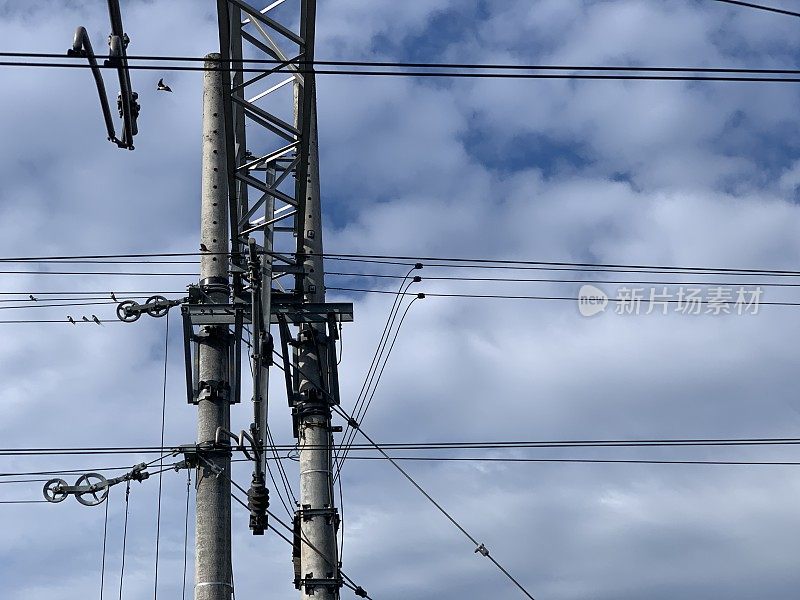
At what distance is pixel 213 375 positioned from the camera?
60.4ft

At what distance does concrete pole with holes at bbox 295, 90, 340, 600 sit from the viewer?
18281 millimetres

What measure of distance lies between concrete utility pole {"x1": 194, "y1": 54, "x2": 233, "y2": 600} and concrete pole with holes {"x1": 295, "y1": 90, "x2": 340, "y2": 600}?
4.44 ft

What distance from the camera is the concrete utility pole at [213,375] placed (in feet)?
56.5

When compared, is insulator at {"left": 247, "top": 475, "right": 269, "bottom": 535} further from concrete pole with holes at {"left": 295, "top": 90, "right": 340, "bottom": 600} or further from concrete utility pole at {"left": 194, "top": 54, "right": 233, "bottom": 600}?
concrete pole with holes at {"left": 295, "top": 90, "right": 340, "bottom": 600}

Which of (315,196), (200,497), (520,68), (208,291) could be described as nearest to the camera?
(520,68)

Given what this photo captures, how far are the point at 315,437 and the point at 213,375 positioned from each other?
1.86 meters

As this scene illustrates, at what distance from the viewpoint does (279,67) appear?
59.6 feet

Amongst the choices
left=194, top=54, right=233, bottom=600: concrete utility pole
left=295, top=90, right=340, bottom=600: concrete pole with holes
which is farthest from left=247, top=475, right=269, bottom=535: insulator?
left=295, top=90, right=340, bottom=600: concrete pole with holes

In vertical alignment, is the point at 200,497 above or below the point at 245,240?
below

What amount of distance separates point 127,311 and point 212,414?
2697 millimetres

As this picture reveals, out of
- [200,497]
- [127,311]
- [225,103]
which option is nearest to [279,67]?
[225,103]

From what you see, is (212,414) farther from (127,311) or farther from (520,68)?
(520,68)

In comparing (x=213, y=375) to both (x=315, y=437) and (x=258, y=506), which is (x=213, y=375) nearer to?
(x=315, y=437)

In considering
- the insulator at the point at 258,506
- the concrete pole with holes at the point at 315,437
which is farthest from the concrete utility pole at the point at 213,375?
the concrete pole with holes at the point at 315,437
